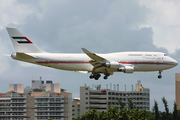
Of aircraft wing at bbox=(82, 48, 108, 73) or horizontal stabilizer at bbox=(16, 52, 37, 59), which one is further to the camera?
aircraft wing at bbox=(82, 48, 108, 73)

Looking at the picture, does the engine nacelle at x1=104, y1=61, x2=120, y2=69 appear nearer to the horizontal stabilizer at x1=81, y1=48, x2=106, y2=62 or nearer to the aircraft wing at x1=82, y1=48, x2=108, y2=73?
the aircraft wing at x1=82, y1=48, x2=108, y2=73

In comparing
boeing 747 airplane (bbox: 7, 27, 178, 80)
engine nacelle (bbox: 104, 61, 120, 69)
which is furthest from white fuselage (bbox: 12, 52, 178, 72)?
engine nacelle (bbox: 104, 61, 120, 69)

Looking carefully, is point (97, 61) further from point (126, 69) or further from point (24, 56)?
point (24, 56)

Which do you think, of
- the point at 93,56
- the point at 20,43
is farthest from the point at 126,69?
the point at 20,43

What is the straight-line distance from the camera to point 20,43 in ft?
284

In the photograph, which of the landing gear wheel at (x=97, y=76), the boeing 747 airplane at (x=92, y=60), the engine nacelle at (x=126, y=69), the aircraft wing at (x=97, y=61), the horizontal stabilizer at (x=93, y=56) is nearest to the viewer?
the horizontal stabilizer at (x=93, y=56)

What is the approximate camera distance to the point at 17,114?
19800cm

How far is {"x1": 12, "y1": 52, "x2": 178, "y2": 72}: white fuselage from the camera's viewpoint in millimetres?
83312

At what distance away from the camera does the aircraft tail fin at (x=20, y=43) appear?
283 ft

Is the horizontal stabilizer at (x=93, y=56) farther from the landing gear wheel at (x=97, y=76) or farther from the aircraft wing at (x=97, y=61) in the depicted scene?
the landing gear wheel at (x=97, y=76)

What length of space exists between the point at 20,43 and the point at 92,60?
15.6 m

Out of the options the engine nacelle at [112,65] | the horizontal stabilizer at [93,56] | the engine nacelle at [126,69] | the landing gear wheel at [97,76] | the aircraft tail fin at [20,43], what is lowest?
the landing gear wheel at [97,76]

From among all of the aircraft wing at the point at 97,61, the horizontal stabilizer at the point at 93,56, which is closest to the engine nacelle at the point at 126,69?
the aircraft wing at the point at 97,61

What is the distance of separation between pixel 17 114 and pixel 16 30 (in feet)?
384
